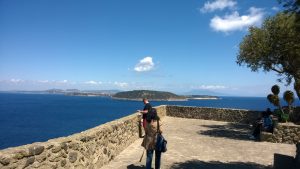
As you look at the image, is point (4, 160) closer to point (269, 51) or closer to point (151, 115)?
point (151, 115)

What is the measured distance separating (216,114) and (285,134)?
10.5 m

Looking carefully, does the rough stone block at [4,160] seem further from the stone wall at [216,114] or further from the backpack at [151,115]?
the stone wall at [216,114]

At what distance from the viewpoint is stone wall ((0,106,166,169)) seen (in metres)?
6.31

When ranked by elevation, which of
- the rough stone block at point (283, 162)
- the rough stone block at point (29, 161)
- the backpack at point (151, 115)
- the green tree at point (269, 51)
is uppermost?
the green tree at point (269, 51)

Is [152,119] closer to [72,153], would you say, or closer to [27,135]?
[72,153]

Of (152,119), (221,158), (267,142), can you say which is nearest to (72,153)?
(152,119)

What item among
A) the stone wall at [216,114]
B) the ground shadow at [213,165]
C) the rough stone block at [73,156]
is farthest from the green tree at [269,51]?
the rough stone block at [73,156]

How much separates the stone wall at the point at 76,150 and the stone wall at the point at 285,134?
8.35m

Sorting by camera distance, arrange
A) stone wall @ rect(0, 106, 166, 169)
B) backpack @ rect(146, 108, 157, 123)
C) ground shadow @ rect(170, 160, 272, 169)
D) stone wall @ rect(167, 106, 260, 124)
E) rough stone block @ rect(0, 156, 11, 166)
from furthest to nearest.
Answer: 1. stone wall @ rect(167, 106, 260, 124)
2. ground shadow @ rect(170, 160, 272, 169)
3. backpack @ rect(146, 108, 157, 123)
4. stone wall @ rect(0, 106, 166, 169)
5. rough stone block @ rect(0, 156, 11, 166)

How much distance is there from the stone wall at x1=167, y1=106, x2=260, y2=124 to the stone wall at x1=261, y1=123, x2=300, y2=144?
857cm

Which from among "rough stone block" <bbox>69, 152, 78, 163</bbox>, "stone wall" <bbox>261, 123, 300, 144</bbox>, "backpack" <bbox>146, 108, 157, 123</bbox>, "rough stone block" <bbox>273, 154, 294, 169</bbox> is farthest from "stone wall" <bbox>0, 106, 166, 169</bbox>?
"stone wall" <bbox>261, 123, 300, 144</bbox>

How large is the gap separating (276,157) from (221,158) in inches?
104

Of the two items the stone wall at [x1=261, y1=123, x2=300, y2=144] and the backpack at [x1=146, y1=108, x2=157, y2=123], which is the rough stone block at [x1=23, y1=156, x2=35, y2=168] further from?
the stone wall at [x1=261, y1=123, x2=300, y2=144]

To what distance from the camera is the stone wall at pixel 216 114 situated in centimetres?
Result: 2574
